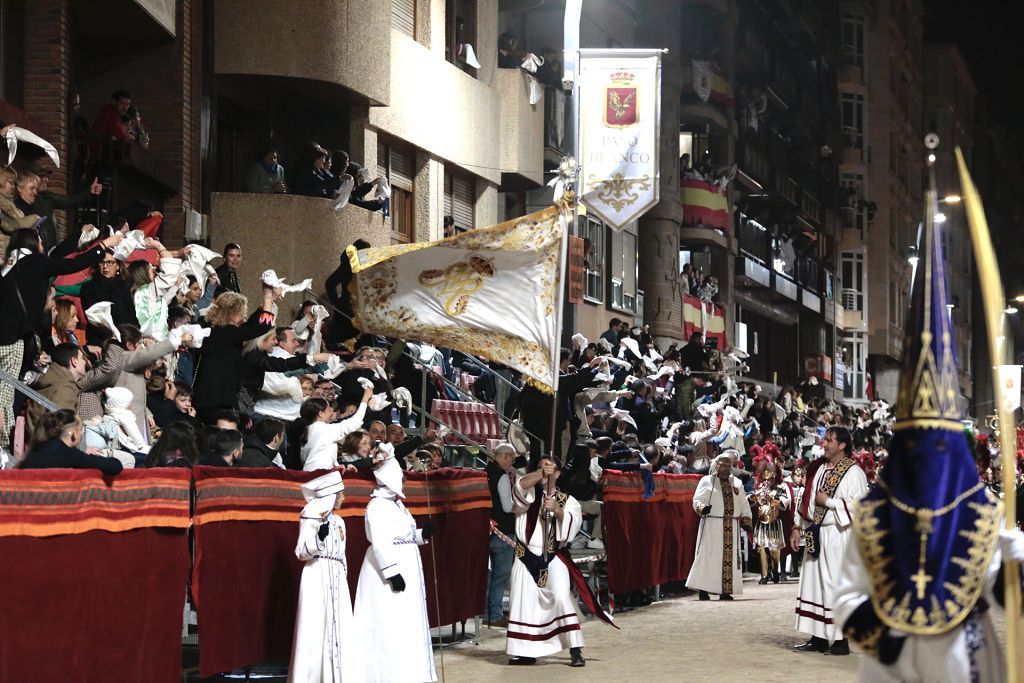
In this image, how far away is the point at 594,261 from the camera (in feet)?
128

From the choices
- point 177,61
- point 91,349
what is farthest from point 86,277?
point 177,61

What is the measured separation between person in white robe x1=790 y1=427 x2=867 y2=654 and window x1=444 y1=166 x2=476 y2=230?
14.6 meters

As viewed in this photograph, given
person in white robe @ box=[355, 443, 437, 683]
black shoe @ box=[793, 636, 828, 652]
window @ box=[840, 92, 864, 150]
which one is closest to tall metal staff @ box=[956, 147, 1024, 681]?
person in white robe @ box=[355, 443, 437, 683]

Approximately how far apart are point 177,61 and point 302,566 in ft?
38.8

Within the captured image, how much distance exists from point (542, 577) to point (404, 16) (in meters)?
14.7

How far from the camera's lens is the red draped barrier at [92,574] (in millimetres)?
10141

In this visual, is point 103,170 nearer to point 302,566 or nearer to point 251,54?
point 251,54

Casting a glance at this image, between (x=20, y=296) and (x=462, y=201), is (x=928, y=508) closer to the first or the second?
(x=20, y=296)

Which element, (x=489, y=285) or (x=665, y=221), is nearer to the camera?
(x=489, y=285)

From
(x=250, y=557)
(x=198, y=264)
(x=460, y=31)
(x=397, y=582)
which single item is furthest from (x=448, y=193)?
(x=250, y=557)

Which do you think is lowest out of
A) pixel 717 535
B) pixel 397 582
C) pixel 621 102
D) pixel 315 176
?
pixel 397 582

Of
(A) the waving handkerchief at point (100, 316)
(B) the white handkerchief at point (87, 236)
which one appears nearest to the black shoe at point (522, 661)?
(A) the waving handkerchief at point (100, 316)

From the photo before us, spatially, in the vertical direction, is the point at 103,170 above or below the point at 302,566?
above

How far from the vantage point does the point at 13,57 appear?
20062 mm
